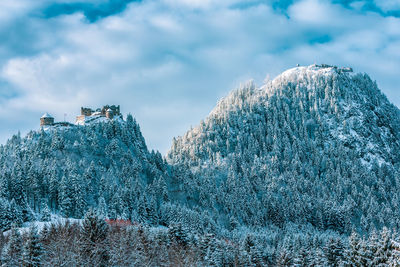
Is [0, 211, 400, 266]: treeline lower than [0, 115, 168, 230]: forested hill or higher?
lower

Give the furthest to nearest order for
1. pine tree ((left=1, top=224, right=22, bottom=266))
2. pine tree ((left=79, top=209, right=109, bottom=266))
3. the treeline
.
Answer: pine tree ((left=79, top=209, right=109, bottom=266)) → the treeline → pine tree ((left=1, top=224, right=22, bottom=266))

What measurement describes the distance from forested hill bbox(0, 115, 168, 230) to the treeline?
3703 centimetres

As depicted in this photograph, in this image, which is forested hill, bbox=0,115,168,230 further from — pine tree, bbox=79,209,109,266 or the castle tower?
pine tree, bbox=79,209,109,266

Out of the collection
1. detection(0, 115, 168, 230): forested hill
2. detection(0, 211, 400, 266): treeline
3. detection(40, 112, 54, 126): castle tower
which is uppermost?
detection(40, 112, 54, 126): castle tower

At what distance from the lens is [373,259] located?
82.8 meters

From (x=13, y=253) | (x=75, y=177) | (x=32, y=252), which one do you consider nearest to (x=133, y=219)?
(x=75, y=177)

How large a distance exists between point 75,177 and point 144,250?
6815cm

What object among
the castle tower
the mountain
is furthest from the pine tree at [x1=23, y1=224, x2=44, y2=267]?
the castle tower

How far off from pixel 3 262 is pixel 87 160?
110570 mm

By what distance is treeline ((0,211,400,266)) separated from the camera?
6777 centimetres

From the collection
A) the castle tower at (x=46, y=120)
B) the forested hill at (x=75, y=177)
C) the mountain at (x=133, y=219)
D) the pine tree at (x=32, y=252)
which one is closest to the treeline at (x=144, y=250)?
the pine tree at (x=32, y=252)

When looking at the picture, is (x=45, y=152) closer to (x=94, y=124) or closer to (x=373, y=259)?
(x=94, y=124)

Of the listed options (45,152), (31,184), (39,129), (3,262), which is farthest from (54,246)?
(39,129)

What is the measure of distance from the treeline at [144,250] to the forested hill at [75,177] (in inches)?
1458
